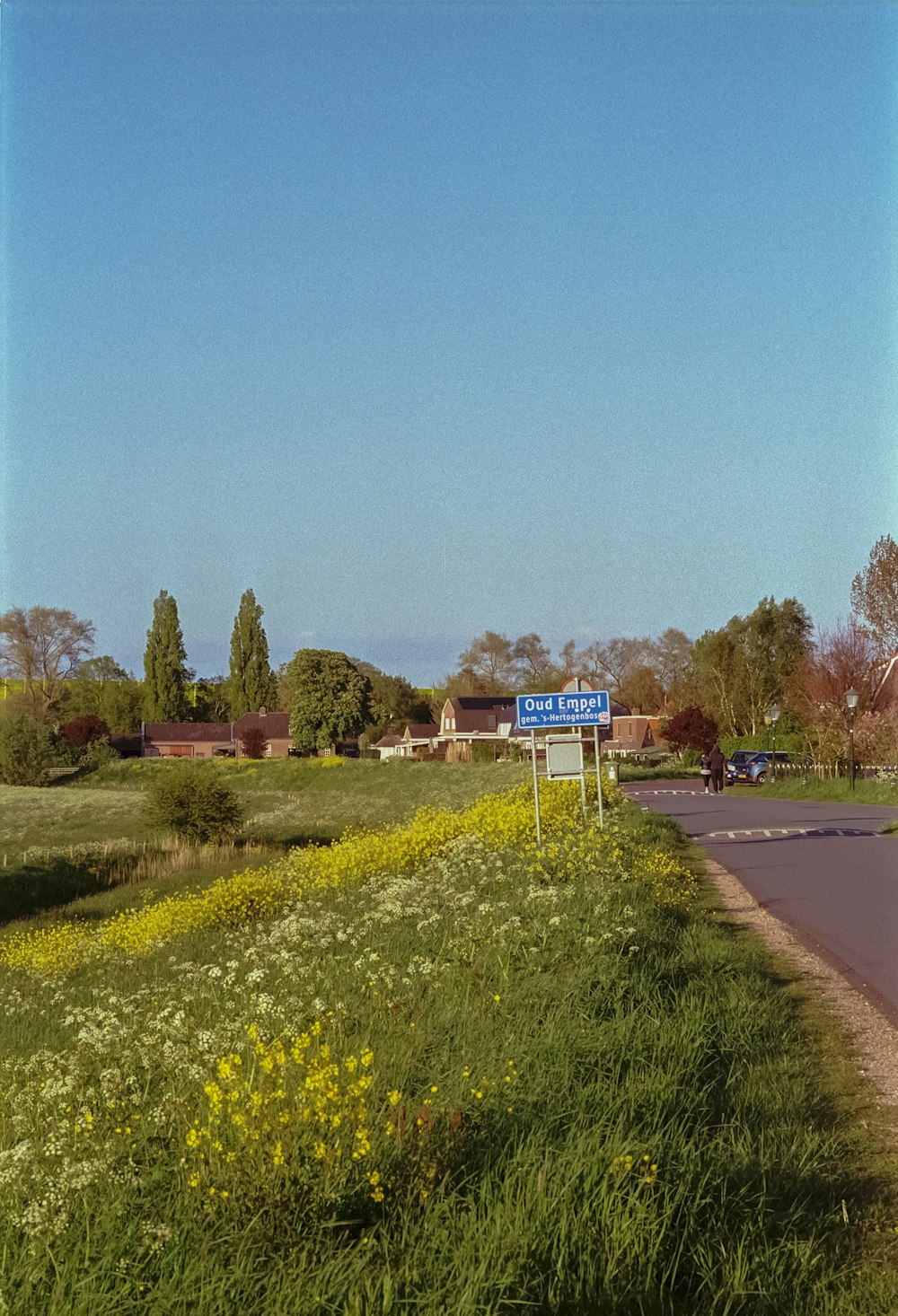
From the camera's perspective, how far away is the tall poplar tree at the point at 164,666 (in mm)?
106375

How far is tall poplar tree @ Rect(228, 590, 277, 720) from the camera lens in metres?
113

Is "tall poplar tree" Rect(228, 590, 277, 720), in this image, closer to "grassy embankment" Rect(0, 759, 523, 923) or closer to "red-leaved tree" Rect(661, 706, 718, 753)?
"grassy embankment" Rect(0, 759, 523, 923)

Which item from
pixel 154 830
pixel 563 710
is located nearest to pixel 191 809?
pixel 154 830

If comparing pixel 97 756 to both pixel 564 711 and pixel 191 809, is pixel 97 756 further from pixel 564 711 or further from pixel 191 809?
pixel 564 711

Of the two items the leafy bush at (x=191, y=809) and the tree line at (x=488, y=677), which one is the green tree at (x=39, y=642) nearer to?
the tree line at (x=488, y=677)

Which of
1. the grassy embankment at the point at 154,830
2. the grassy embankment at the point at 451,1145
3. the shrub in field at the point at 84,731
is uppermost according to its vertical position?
the shrub in field at the point at 84,731

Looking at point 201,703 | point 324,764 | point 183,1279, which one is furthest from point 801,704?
point 201,703

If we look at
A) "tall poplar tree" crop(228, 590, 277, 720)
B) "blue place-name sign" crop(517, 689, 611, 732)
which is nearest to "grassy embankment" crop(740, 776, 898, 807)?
"blue place-name sign" crop(517, 689, 611, 732)

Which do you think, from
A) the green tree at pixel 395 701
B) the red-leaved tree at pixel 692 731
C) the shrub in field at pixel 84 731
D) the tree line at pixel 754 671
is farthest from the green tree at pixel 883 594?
the green tree at pixel 395 701

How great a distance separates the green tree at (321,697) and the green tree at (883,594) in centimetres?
5213

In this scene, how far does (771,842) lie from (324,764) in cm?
4914

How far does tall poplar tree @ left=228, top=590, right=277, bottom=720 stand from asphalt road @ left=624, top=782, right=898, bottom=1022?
80.0 meters

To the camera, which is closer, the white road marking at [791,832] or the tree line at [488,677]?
the white road marking at [791,832]

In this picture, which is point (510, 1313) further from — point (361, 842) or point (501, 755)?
point (501, 755)
